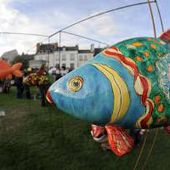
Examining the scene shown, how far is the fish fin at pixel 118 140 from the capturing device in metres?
2.76

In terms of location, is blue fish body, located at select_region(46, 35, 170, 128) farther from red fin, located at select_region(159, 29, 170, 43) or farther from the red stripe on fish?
red fin, located at select_region(159, 29, 170, 43)

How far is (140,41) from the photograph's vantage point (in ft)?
9.48

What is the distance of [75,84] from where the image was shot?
2.61 m

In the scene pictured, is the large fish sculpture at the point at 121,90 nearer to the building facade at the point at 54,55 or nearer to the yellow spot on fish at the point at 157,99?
the yellow spot on fish at the point at 157,99

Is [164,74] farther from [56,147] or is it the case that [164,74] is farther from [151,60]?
[56,147]

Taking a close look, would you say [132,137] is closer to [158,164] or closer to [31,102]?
[158,164]

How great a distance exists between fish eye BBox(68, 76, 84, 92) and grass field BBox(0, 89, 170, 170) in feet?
12.0

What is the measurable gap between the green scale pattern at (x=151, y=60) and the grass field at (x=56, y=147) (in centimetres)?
349

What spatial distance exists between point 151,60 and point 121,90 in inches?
13.5

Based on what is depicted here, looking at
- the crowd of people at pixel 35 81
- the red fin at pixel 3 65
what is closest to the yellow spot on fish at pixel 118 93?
the red fin at pixel 3 65

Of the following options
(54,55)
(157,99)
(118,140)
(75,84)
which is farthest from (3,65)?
(54,55)

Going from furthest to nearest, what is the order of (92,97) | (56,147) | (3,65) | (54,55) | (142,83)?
(56,147)
(54,55)
(3,65)
(142,83)
(92,97)

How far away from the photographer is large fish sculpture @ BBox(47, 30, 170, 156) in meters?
2.59

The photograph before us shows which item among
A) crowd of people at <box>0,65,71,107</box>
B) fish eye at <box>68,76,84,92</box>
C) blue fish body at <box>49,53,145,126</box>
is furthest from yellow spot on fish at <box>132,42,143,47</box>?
crowd of people at <box>0,65,71,107</box>
